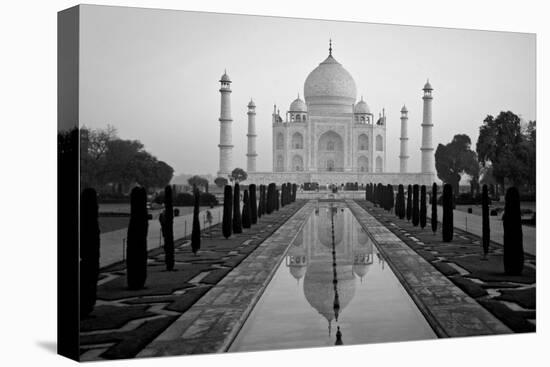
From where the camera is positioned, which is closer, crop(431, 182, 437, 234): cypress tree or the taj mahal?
the taj mahal

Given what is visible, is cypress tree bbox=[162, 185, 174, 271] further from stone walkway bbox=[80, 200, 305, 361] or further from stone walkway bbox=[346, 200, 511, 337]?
stone walkway bbox=[346, 200, 511, 337]

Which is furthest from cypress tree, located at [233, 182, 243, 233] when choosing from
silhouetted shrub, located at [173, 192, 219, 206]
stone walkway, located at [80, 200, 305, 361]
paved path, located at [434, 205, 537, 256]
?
paved path, located at [434, 205, 537, 256]

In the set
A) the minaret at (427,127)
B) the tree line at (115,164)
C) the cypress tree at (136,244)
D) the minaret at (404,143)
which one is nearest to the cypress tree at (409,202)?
the minaret at (404,143)

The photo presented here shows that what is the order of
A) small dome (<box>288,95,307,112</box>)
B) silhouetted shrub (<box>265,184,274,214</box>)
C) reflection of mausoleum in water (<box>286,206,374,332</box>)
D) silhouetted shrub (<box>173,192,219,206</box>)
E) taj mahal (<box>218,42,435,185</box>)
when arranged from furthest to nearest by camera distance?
silhouetted shrub (<box>265,184,274,214</box>), small dome (<box>288,95,307,112</box>), silhouetted shrub (<box>173,192,219,206</box>), taj mahal (<box>218,42,435,185</box>), reflection of mausoleum in water (<box>286,206,374,332</box>)

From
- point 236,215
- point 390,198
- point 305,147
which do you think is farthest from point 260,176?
point 305,147

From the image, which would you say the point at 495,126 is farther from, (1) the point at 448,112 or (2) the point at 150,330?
(2) the point at 150,330

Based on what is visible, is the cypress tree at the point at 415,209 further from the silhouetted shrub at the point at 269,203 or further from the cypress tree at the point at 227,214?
the cypress tree at the point at 227,214
